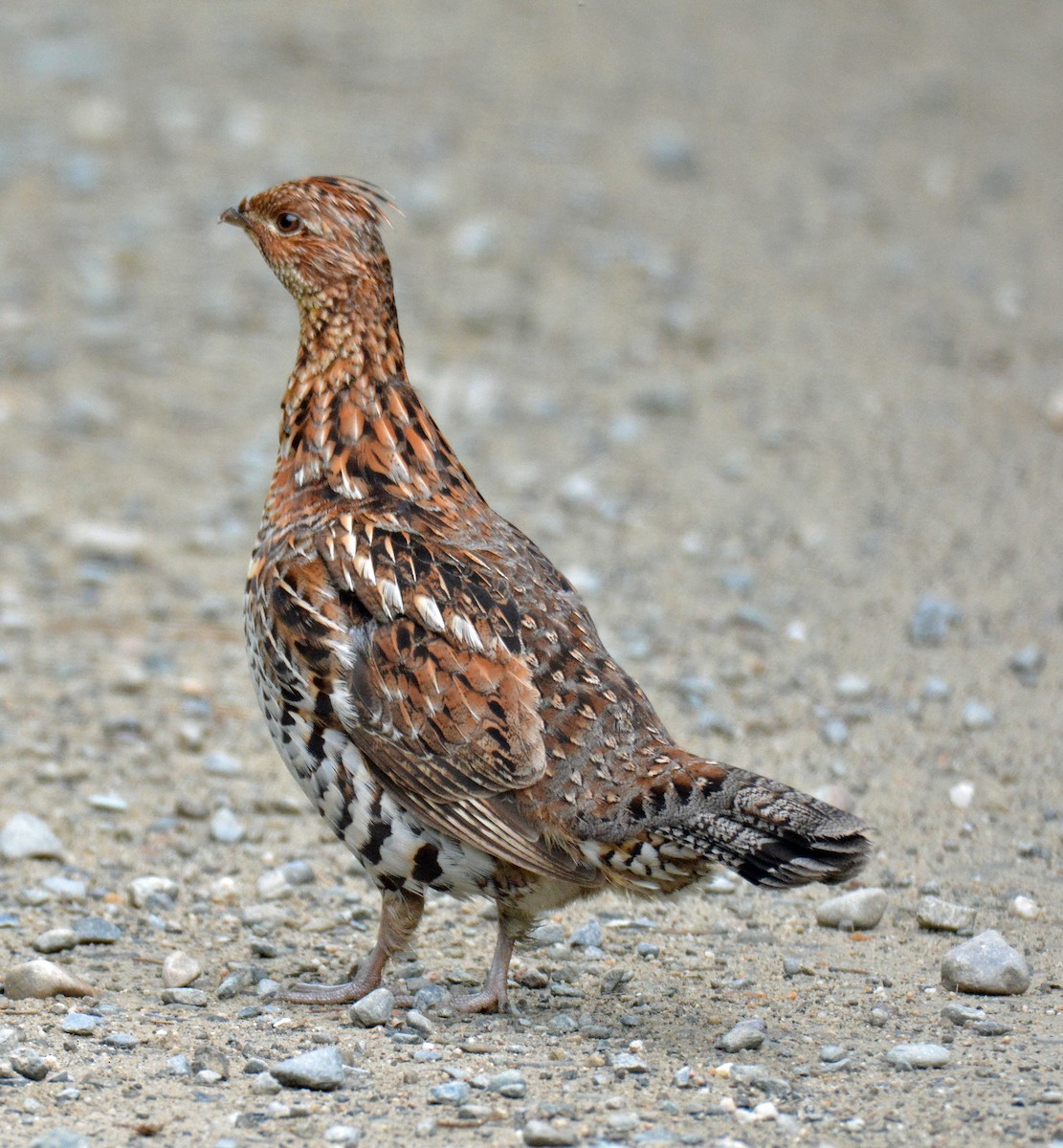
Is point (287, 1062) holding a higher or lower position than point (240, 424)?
lower

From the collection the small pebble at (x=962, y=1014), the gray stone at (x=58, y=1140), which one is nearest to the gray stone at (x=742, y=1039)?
the small pebble at (x=962, y=1014)

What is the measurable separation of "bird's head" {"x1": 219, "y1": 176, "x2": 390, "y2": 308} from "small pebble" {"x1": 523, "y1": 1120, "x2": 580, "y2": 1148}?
2.61 meters

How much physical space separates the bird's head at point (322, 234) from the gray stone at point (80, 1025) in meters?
2.21

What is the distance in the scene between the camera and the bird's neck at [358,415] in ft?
16.7

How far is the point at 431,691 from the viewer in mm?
4660

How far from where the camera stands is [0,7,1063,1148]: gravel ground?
4375mm

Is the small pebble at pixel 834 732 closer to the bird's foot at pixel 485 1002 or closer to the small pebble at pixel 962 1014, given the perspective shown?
the small pebble at pixel 962 1014

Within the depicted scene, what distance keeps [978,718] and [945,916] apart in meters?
1.73

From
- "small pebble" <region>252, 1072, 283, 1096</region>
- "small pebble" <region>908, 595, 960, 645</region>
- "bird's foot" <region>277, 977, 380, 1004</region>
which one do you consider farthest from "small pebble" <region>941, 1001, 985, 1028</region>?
"small pebble" <region>908, 595, 960, 645</region>

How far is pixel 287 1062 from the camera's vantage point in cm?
415

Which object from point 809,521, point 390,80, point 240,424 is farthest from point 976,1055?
point 390,80

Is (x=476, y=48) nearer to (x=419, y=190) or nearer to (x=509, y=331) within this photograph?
(x=419, y=190)

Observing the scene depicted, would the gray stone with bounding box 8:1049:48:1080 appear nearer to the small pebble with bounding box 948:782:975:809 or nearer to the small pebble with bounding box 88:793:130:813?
the small pebble with bounding box 88:793:130:813

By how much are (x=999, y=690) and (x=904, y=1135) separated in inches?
141
